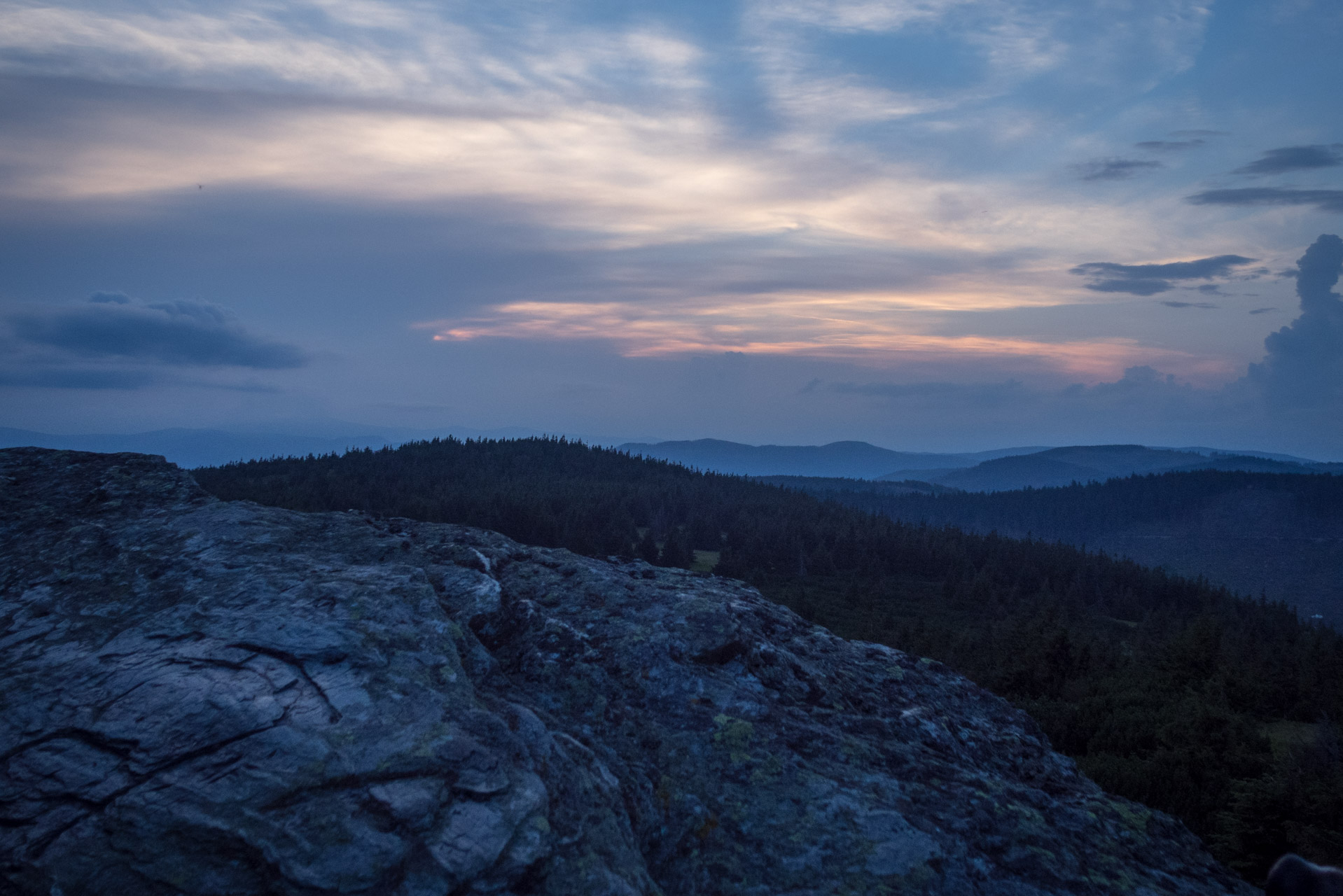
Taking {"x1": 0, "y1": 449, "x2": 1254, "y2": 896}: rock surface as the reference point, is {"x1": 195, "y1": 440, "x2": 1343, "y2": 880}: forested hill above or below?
below

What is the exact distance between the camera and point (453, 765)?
5.57 metres

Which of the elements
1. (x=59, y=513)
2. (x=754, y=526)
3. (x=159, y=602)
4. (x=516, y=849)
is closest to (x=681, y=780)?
(x=516, y=849)

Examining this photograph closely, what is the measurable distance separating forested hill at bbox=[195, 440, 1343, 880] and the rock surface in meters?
2.78

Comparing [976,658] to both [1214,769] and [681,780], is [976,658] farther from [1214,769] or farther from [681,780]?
[681,780]

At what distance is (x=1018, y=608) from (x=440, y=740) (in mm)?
93335

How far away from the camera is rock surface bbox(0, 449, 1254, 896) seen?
5.05 meters

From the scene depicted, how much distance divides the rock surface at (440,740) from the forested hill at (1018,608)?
2.78 metres

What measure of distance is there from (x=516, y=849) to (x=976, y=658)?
5030 cm

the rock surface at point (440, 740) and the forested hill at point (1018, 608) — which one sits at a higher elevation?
the rock surface at point (440, 740)

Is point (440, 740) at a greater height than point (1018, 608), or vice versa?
point (440, 740)

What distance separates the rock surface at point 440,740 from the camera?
16.6ft

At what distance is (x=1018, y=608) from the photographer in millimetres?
86125

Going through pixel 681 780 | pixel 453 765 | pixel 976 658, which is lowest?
pixel 976 658

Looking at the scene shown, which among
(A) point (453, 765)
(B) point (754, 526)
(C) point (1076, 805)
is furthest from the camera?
(B) point (754, 526)
